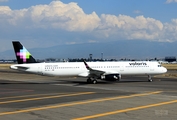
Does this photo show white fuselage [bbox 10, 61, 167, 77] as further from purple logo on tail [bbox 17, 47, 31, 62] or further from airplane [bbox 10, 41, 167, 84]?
purple logo on tail [bbox 17, 47, 31, 62]

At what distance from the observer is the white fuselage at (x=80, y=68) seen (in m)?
→ 39.0

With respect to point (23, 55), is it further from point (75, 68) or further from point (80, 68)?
point (80, 68)

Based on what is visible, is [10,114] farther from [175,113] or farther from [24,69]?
[24,69]

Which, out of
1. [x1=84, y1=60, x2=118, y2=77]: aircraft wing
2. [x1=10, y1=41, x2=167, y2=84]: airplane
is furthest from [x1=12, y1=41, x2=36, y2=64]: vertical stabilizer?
[x1=84, y1=60, x2=118, y2=77]: aircraft wing

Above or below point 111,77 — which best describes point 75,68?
above

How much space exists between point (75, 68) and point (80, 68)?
0.72 m

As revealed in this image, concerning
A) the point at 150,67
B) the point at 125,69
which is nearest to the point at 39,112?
the point at 125,69

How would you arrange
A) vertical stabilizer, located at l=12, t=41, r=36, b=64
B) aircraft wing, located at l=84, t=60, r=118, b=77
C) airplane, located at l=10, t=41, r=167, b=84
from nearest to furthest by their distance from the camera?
aircraft wing, located at l=84, t=60, r=118, b=77 → airplane, located at l=10, t=41, r=167, b=84 → vertical stabilizer, located at l=12, t=41, r=36, b=64

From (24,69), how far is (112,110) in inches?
988

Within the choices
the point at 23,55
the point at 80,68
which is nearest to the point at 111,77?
the point at 80,68

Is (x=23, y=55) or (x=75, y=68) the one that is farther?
(x=75, y=68)

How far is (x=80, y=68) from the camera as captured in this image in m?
40.0

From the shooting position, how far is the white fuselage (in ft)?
128

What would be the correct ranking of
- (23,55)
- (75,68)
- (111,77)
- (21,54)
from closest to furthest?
(111,77), (23,55), (21,54), (75,68)
